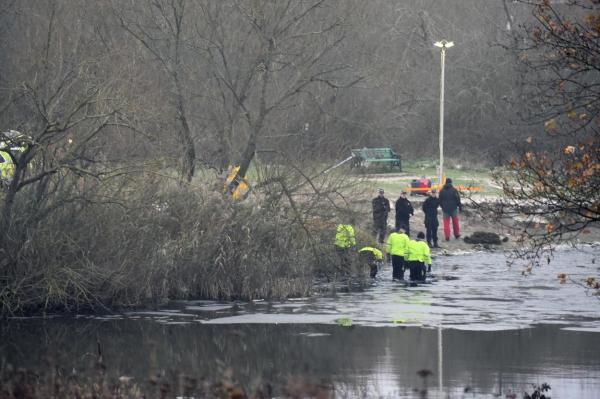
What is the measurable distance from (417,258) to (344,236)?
2112 millimetres

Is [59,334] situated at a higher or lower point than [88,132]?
lower

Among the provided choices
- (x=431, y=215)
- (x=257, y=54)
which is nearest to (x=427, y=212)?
(x=431, y=215)

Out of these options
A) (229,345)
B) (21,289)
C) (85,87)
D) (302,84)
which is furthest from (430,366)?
(302,84)

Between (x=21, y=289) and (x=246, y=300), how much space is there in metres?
6.08

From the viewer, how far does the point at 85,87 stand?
26938 mm

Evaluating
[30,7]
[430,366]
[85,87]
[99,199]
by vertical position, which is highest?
[30,7]

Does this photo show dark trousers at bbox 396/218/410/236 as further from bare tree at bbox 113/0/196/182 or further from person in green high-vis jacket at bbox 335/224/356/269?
bare tree at bbox 113/0/196/182

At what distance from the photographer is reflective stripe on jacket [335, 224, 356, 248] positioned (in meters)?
30.8

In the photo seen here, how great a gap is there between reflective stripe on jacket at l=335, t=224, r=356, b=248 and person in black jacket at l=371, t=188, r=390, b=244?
24.5 ft

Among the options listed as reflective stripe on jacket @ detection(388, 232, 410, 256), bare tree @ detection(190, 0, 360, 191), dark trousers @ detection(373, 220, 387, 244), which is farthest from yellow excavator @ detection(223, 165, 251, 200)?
dark trousers @ detection(373, 220, 387, 244)

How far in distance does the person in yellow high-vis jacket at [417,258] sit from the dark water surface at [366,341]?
1.30m

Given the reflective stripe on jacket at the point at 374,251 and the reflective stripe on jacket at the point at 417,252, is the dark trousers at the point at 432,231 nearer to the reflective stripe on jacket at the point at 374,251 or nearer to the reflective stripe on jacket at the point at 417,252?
the reflective stripe on jacket at the point at 374,251

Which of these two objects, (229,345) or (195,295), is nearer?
(229,345)

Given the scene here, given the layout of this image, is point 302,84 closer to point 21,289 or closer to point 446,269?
point 446,269
